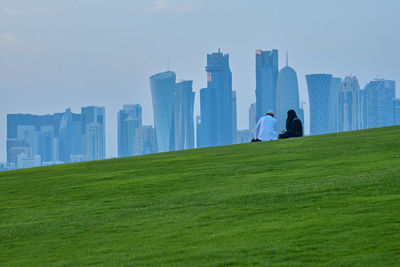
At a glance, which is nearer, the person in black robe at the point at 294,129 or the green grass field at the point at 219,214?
the green grass field at the point at 219,214

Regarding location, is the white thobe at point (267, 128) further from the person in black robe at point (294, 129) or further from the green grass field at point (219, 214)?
the green grass field at point (219, 214)

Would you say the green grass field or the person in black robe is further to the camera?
the person in black robe

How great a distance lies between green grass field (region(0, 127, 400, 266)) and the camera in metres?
10.1

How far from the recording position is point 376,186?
13.6 m

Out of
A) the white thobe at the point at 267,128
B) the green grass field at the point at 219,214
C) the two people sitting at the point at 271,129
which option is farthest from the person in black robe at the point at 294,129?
the green grass field at the point at 219,214

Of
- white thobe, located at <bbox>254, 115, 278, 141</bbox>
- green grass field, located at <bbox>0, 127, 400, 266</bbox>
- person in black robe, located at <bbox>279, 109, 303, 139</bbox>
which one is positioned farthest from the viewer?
person in black robe, located at <bbox>279, 109, 303, 139</bbox>

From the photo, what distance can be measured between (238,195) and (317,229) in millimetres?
3528

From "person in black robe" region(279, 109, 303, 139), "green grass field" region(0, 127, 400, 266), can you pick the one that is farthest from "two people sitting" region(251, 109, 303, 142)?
"green grass field" region(0, 127, 400, 266)

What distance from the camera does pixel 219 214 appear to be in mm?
12609

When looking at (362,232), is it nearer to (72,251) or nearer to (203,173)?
(72,251)

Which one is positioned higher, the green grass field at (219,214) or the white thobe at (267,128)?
the white thobe at (267,128)

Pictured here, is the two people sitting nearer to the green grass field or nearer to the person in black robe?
the person in black robe

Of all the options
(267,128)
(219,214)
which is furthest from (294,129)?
(219,214)

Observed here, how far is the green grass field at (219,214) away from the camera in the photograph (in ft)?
33.0
